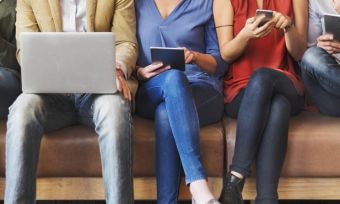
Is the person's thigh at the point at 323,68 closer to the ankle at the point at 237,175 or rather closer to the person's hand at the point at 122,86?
the ankle at the point at 237,175

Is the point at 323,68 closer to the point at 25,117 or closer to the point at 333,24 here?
the point at 333,24

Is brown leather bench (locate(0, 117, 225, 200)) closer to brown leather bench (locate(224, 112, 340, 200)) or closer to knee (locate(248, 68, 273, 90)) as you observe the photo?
brown leather bench (locate(224, 112, 340, 200))

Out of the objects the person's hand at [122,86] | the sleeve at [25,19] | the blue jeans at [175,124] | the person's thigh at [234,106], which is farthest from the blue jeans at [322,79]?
the sleeve at [25,19]

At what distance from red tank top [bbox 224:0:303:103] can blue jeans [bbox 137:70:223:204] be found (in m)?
0.21

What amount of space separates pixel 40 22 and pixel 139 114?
431 mm

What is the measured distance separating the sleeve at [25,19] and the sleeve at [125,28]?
260mm

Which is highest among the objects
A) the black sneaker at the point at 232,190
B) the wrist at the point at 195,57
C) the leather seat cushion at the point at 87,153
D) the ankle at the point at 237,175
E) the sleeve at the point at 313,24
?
the sleeve at the point at 313,24

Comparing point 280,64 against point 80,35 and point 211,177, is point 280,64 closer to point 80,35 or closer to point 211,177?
point 211,177

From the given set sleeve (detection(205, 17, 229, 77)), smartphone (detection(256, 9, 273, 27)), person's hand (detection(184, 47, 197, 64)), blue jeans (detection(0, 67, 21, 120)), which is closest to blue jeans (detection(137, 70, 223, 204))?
person's hand (detection(184, 47, 197, 64))

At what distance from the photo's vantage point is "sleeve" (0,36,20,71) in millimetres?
1855

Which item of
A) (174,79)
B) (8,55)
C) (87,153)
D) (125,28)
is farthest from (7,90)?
(174,79)

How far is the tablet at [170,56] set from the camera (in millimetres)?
1667

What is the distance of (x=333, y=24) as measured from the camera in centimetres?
172

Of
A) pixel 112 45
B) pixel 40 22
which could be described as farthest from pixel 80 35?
pixel 40 22
